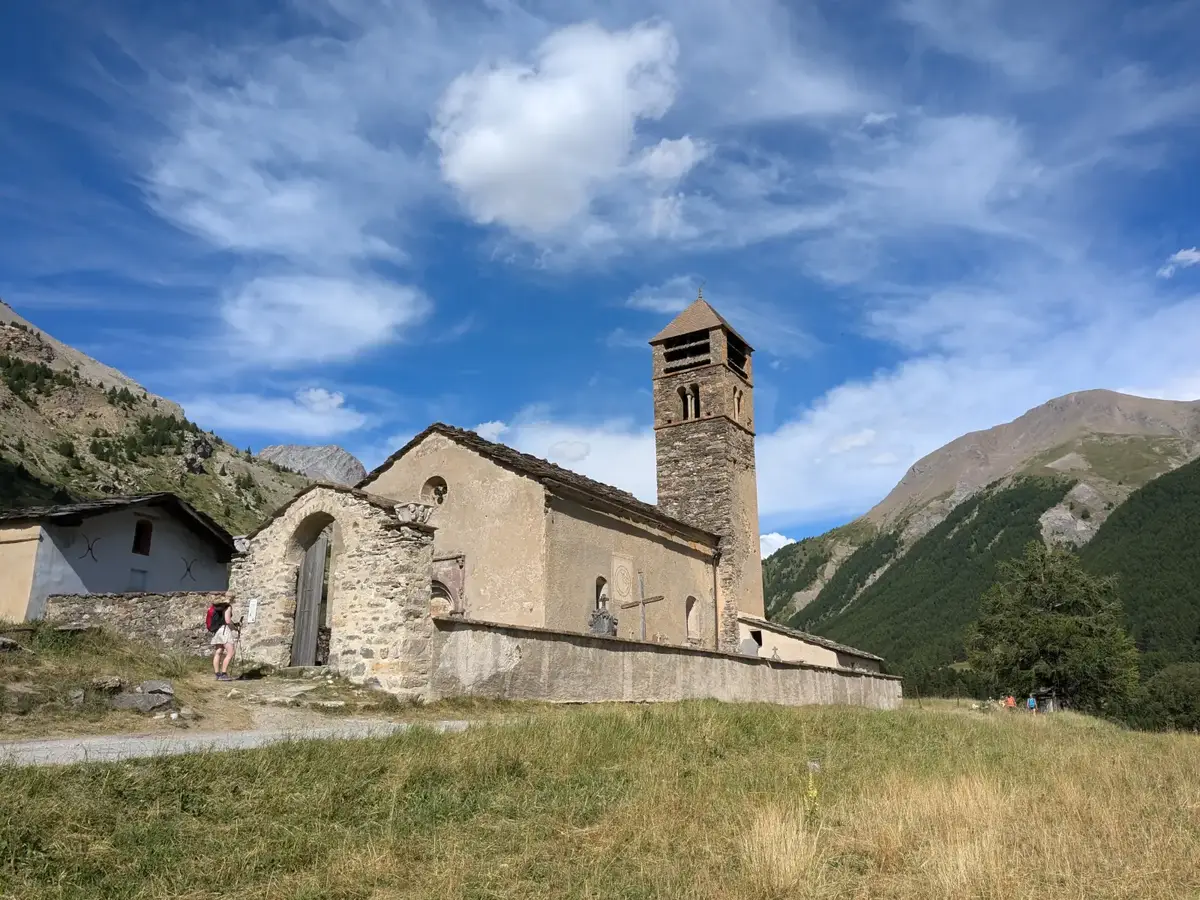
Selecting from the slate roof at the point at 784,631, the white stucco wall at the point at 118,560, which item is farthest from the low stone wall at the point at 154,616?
the slate roof at the point at 784,631

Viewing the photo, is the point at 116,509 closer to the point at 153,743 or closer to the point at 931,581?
the point at 153,743

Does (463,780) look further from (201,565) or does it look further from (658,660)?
(201,565)

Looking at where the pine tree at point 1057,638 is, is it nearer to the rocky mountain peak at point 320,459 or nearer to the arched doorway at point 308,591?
the arched doorway at point 308,591

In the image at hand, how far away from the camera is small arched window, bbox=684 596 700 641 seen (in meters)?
25.2

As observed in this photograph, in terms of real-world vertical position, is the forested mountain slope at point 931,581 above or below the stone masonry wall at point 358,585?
above

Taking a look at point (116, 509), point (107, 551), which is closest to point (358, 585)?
point (116, 509)

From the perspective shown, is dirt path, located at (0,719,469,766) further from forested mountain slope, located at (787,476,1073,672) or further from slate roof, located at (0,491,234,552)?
forested mountain slope, located at (787,476,1073,672)

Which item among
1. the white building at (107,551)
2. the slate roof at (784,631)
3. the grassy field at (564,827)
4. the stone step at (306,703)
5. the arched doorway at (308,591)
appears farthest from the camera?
the slate roof at (784,631)

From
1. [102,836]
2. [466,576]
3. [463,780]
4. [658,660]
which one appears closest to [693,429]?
[466,576]

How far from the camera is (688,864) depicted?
5.92 metres

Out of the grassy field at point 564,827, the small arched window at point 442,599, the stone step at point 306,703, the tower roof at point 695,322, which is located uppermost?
the tower roof at point 695,322

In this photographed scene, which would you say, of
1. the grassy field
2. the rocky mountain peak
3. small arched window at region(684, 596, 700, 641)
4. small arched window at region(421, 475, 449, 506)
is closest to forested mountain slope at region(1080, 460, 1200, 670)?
small arched window at region(684, 596, 700, 641)

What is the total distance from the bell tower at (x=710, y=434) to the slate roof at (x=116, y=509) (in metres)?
15.6

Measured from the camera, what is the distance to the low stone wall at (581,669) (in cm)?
1301
